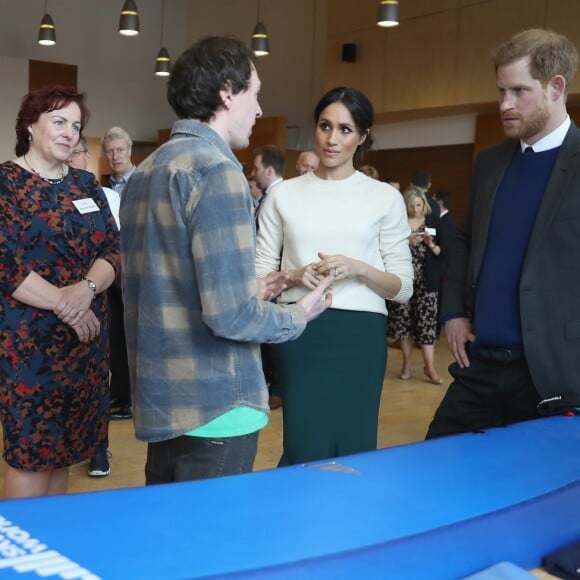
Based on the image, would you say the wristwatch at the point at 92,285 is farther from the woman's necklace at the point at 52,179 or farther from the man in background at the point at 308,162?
the man in background at the point at 308,162

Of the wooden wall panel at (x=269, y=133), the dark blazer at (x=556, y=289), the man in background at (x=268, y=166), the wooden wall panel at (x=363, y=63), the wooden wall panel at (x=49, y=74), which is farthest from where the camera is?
the wooden wall panel at (x=269, y=133)

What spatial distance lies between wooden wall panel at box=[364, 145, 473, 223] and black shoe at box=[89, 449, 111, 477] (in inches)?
360

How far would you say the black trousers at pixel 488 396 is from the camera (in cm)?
233

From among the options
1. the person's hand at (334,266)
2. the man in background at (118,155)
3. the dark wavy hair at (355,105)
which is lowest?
the person's hand at (334,266)

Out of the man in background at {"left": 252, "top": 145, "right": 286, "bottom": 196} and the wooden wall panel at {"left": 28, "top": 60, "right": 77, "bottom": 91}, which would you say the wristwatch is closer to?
the man in background at {"left": 252, "top": 145, "right": 286, "bottom": 196}

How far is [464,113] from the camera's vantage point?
1151cm

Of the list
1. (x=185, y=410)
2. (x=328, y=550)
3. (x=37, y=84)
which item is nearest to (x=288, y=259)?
(x=185, y=410)

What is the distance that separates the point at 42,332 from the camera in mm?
2672

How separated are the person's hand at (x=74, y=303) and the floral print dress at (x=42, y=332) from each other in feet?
0.12

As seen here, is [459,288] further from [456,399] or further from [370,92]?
[370,92]

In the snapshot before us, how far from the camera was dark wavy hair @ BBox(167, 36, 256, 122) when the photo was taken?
5.65 feet

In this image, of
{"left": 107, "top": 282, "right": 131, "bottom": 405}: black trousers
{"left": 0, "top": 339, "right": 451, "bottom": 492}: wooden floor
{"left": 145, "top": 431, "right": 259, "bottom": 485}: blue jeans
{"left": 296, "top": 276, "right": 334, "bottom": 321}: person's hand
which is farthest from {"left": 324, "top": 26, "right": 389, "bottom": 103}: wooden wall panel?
{"left": 145, "top": 431, "right": 259, "bottom": 485}: blue jeans

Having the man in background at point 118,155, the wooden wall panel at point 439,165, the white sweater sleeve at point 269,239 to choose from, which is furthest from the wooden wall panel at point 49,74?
the white sweater sleeve at point 269,239

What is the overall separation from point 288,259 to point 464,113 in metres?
9.50
